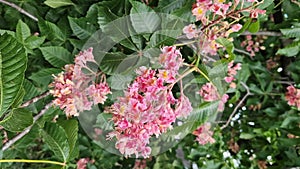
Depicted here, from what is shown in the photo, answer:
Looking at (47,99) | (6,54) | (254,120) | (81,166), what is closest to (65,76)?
(47,99)

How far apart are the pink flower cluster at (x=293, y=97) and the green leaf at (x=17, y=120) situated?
36.0 inches

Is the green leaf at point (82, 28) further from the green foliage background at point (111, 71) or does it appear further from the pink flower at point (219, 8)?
the pink flower at point (219, 8)

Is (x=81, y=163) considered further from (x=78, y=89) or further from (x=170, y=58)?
(x=170, y=58)

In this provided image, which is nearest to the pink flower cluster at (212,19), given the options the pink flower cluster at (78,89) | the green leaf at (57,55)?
the pink flower cluster at (78,89)

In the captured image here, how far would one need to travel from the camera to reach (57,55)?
100 cm

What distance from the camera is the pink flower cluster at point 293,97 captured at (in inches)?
50.8

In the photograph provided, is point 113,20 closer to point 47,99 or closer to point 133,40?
point 133,40

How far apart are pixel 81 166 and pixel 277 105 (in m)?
0.71

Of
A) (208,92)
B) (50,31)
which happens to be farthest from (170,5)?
(50,31)

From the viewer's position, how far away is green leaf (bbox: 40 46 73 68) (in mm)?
993

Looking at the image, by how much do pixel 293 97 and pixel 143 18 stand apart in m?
0.72

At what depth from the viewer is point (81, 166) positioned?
4.75ft

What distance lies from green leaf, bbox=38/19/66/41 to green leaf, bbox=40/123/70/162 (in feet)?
0.98

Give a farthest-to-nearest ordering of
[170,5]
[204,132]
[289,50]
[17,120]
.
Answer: [204,132], [289,50], [170,5], [17,120]
